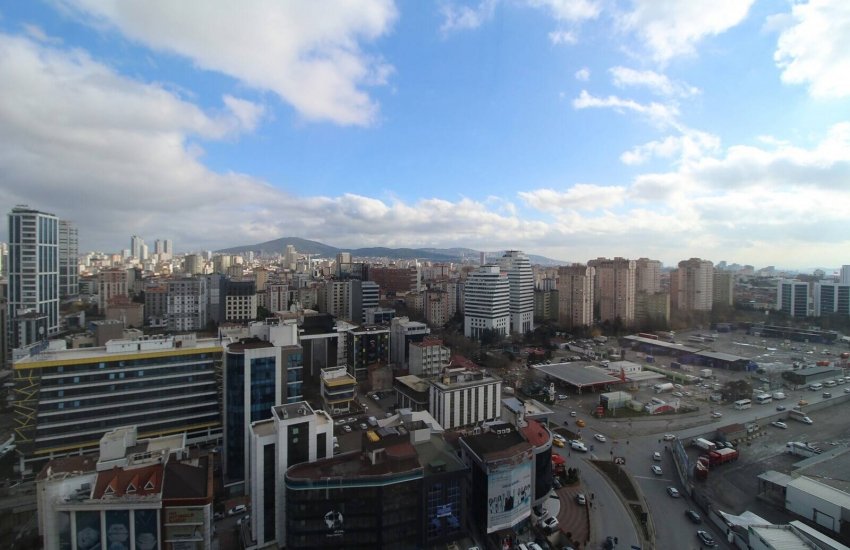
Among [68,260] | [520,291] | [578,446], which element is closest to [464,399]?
[578,446]

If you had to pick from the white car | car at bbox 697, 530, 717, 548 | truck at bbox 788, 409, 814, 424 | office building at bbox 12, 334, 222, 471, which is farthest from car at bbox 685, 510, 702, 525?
office building at bbox 12, 334, 222, 471

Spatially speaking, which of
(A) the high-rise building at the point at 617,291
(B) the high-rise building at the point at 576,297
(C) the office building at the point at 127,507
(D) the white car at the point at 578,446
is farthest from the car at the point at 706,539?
(A) the high-rise building at the point at 617,291

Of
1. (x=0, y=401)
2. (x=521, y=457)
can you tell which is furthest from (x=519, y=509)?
(x=0, y=401)

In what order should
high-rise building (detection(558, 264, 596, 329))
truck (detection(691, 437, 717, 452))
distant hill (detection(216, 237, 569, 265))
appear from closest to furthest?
truck (detection(691, 437, 717, 452)), high-rise building (detection(558, 264, 596, 329)), distant hill (detection(216, 237, 569, 265))

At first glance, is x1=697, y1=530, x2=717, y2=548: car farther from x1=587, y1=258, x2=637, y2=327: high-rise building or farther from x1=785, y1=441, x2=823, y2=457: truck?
x1=587, y1=258, x2=637, y2=327: high-rise building

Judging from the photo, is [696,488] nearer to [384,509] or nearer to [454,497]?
[454,497]

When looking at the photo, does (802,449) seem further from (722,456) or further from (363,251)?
(363,251)

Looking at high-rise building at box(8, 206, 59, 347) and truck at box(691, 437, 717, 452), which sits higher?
high-rise building at box(8, 206, 59, 347)
